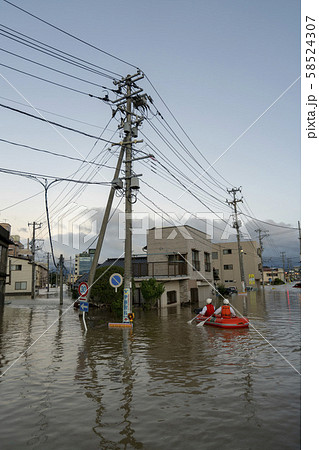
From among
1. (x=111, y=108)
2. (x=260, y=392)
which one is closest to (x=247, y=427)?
(x=260, y=392)

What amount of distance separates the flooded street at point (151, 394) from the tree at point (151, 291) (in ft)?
43.1

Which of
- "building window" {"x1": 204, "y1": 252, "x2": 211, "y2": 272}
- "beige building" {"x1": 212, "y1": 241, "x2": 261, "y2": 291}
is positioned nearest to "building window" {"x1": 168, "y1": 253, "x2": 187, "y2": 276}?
"building window" {"x1": 204, "y1": 252, "x2": 211, "y2": 272}

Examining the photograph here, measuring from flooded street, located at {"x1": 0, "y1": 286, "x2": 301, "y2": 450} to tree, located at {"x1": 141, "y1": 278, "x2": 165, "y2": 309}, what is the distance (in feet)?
43.1

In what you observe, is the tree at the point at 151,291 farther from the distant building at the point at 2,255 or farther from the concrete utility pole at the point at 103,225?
the distant building at the point at 2,255

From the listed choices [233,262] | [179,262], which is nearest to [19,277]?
[179,262]

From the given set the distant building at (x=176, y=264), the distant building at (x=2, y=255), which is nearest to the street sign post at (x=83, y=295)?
the distant building at (x=176, y=264)

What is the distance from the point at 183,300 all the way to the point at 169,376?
78.8 feet

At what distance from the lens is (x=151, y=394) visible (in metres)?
6.79

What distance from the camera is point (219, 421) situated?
5457 millimetres

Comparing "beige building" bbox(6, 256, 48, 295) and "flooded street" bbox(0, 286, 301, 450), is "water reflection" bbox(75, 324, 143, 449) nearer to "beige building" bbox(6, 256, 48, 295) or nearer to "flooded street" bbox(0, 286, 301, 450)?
"flooded street" bbox(0, 286, 301, 450)

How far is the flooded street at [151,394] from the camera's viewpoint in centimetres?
497
